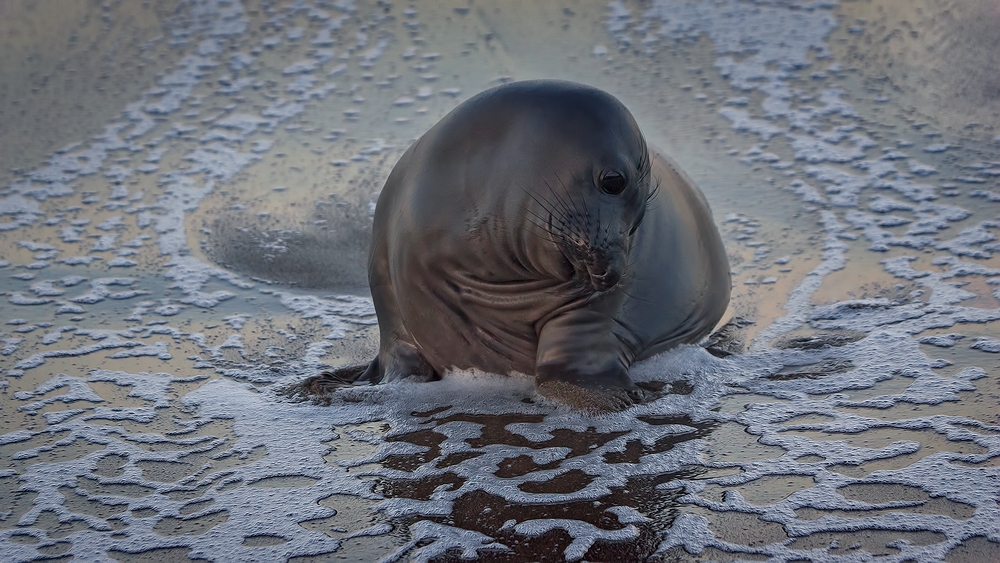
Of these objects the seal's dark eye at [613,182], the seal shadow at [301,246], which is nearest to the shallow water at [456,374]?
the seal shadow at [301,246]

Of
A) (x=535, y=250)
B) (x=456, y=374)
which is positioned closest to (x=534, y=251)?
(x=535, y=250)

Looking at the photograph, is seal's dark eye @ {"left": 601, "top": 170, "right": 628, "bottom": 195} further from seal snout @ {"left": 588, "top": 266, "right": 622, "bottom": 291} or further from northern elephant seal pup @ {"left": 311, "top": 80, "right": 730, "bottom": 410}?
seal snout @ {"left": 588, "top": 266, "right": 622, "bottom": 291}

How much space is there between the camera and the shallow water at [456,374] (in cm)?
333

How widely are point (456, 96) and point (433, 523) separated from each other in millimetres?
5781

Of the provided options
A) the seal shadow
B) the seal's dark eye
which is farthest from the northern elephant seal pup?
the seal shadow

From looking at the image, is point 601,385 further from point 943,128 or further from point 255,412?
point 943,128

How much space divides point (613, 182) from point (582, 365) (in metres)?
0.74

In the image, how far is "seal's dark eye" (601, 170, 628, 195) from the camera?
3938mm

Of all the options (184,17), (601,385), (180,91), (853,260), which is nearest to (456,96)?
(180,91)

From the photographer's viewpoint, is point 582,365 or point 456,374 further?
point 456,374

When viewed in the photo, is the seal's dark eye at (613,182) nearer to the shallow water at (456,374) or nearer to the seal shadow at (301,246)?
the shallow water at (456,374)

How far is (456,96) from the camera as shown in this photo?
8.62 metres

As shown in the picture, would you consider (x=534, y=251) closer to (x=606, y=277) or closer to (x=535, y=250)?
(x=535, y=250)

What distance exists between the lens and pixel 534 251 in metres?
4.12
